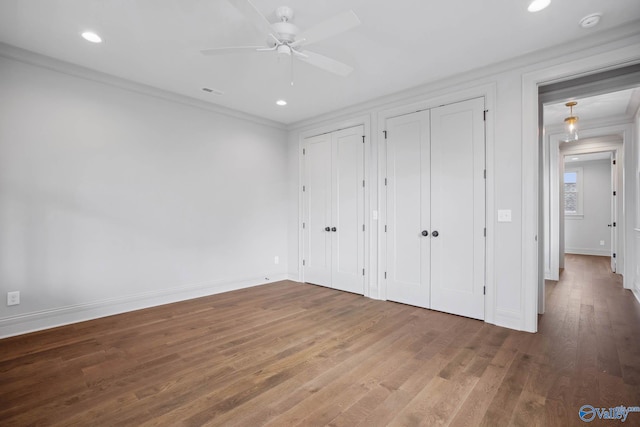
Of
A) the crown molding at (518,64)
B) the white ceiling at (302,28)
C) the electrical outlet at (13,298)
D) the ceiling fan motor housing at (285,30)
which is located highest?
the white ceiling at (302,28)

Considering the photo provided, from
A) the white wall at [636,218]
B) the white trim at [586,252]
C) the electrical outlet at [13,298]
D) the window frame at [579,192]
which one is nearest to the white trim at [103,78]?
the electrical outlet at [13,298]

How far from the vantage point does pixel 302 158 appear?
5.24 m

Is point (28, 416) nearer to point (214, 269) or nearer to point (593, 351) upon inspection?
point (214, 269)

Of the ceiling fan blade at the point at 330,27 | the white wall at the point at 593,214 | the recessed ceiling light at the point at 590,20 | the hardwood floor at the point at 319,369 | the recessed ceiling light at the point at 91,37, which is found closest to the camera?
the hardwood floor at the point at 319,369

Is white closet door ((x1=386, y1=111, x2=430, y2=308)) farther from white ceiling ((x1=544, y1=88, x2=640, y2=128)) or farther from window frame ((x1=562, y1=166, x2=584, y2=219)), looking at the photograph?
window frame ((x1=562, y1=166, x2=584, y2=219))

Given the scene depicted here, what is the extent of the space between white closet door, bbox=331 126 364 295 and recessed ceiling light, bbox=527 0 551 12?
7.74 feet

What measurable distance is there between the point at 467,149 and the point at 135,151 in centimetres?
389

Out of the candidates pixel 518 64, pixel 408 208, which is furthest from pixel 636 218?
pixel 408 208

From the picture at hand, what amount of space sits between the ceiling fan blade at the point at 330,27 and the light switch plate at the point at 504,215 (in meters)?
2.35

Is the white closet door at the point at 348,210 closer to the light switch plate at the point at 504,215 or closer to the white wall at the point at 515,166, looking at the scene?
the white wall at the point at 515,166

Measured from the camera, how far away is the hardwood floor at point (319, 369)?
5.92ft

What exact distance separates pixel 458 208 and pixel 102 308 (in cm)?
416

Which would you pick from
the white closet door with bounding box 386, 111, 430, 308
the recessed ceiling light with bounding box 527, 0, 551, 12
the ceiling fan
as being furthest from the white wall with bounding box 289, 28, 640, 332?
the ceiling fan

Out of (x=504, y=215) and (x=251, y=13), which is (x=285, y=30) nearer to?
(x=251, y=13)
